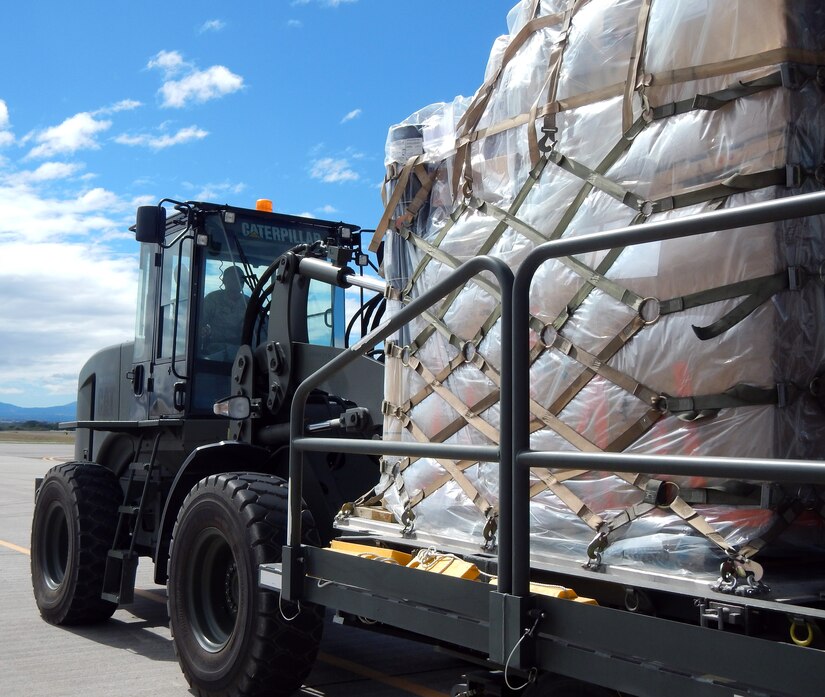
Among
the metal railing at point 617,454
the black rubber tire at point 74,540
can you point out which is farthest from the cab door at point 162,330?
the metal railing at point 617,454

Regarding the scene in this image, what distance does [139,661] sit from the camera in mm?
6289

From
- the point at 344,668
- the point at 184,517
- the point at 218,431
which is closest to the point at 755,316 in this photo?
the point at 184,517

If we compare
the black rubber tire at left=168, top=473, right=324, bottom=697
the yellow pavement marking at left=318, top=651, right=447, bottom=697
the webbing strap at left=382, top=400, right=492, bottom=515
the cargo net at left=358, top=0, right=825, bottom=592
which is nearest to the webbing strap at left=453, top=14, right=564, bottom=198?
the cargo net at left=358, top=0, right=825, bottom=592

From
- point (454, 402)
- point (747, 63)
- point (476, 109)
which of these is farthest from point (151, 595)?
point (747, 63)

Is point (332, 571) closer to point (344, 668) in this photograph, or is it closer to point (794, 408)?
point (794, 408)

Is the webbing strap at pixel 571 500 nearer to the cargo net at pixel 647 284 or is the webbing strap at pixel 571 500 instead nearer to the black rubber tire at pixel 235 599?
the cargo net at pixel 647 284

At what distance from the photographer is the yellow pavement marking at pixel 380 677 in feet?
18.4

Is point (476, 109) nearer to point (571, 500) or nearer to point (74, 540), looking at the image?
point (571, 500)

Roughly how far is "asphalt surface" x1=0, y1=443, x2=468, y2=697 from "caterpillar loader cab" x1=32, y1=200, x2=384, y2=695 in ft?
1.04

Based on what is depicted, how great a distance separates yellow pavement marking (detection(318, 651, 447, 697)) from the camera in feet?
18.4

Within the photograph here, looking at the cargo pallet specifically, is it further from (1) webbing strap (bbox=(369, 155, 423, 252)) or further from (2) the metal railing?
(1) webbing strap (bbox=(369, 155, 423, 252))

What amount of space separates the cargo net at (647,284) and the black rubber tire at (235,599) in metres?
0.98

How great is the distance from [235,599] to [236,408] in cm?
140

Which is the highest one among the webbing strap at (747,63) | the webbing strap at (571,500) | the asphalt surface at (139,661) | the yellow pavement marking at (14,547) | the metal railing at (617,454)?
the webbing strap at (747,63)
